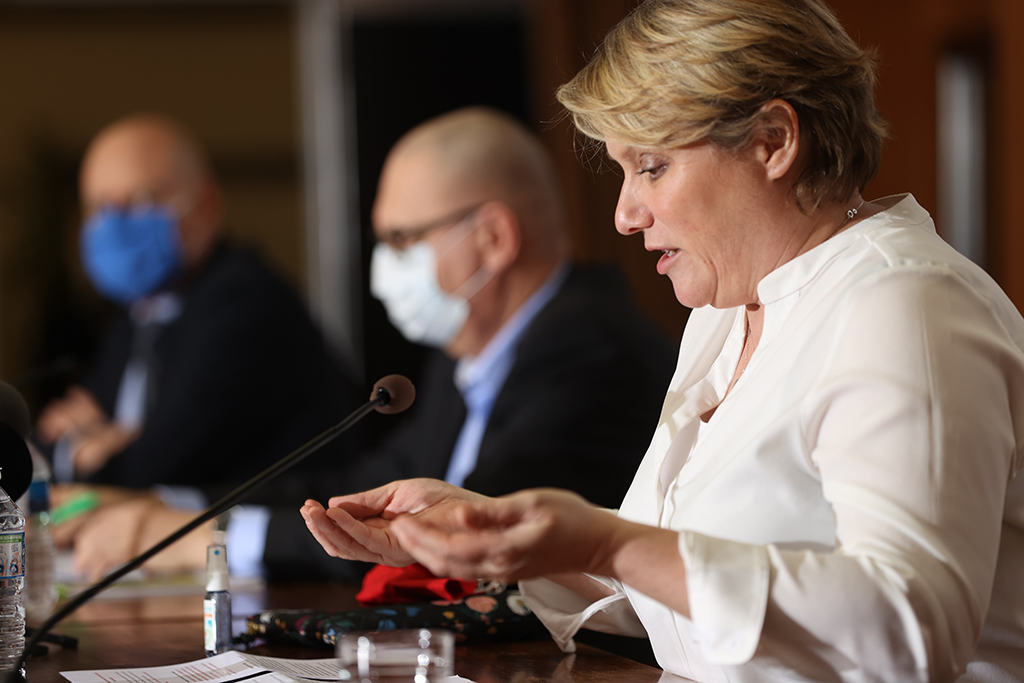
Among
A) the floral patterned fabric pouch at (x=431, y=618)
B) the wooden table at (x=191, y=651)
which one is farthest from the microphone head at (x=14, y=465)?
the floral patterned fabric pouch at (x=431, y=618)

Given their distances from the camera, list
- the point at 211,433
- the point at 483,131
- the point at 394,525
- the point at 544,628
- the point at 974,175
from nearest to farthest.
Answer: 1. the point at 394,525
2. the point at 544,628
3. the point at 483,131
4. the point at 211,433
5. the point at 974,175

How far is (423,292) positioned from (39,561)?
3.39 ft

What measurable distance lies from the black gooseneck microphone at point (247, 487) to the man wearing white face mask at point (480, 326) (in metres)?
0.79

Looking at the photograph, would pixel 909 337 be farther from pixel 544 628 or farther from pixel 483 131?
pixel 483 131

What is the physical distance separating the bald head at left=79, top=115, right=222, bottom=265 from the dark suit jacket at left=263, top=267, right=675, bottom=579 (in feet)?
5.36

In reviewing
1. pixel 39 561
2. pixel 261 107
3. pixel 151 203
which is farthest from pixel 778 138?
pixel 261 107

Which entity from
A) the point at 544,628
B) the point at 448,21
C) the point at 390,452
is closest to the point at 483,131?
the point at 390,452

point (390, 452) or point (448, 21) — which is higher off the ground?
point (448, 21)

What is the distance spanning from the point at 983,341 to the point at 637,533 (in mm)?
322

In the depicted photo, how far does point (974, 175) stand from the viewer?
3.30 m

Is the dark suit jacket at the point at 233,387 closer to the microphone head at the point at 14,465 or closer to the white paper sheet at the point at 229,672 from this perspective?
the microphone head at the point at 14,465

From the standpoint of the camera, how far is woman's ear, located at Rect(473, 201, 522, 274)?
2381 mm

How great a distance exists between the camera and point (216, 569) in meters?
1.29

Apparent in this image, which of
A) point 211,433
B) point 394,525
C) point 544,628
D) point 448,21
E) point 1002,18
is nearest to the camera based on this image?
point 394,525
